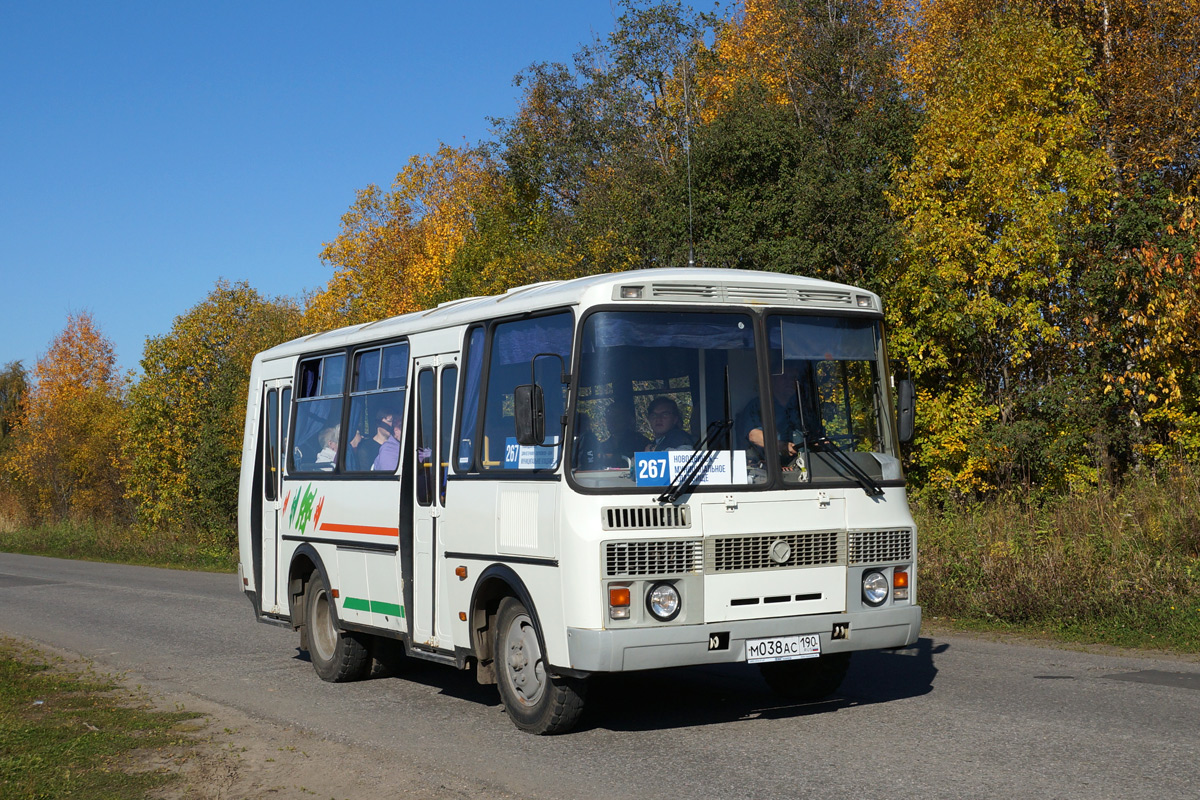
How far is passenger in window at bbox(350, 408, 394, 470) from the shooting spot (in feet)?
35.0

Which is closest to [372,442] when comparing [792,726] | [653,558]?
[653,558]

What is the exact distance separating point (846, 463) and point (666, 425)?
1315 millimetres

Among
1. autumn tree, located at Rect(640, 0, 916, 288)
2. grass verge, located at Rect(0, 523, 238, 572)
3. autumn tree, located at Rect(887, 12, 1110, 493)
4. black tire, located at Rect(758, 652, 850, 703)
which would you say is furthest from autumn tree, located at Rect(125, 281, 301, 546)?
black tire, located at Rect(758, 652, 850, 703)

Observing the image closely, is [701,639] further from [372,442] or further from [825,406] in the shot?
[372,442]

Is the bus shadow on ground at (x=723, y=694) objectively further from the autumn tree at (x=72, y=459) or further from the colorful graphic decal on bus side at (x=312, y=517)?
the autumn tree at (x=72, y=459)

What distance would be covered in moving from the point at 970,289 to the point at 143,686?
21.5 metres

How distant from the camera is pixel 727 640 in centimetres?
791

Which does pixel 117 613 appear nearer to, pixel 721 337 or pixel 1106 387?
pixel 721 337

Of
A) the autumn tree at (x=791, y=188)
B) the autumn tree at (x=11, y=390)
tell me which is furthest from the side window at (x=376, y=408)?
the autumn tree at (x=11, y=390)

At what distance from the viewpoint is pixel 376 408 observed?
35.9ft

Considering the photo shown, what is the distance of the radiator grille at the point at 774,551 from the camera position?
7.97 m

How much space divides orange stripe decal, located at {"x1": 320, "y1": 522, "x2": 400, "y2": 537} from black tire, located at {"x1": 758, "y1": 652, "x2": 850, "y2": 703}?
10.7ft

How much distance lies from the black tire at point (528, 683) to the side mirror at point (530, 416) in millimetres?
1275

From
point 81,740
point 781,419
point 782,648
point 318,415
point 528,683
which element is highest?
point 318,415
